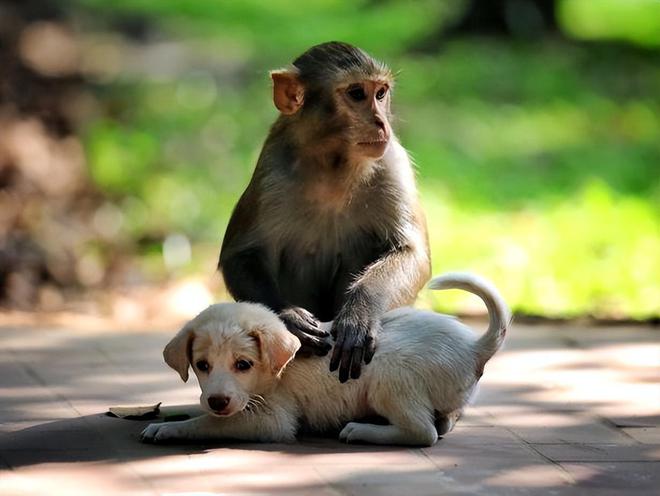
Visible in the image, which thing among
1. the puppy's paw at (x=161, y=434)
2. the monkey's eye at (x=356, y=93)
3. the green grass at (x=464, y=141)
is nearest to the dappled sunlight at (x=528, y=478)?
the puppy's paw at (x=161, y=434)

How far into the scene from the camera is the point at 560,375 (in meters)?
7.65

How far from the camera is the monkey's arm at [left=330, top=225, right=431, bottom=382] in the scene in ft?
20.1

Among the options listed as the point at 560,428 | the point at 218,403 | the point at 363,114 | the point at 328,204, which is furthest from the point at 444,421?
the point at 363,114

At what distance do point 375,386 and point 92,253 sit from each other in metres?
5.81

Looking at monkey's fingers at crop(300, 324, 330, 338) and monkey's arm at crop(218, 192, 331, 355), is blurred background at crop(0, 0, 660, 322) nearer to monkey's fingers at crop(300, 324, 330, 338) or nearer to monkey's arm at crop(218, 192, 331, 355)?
monkey's arm at crop(218, 192, 331, 355)

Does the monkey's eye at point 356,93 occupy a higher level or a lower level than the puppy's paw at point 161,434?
higher

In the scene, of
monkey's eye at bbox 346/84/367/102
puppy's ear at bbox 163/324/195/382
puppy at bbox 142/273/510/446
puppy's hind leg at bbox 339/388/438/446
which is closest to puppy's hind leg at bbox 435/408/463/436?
puppy at bbox 142/273/510/446

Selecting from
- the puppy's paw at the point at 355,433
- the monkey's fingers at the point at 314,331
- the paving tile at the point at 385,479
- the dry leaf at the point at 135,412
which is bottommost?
the paving tile at the point at 385,479

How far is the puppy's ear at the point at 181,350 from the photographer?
5.89 m

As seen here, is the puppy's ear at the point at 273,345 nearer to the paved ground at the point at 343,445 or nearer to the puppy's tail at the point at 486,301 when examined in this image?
the paved ground at the point at 343,445

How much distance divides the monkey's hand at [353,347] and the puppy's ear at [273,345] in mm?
290

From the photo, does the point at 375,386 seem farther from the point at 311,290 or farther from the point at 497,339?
the point at 311,290

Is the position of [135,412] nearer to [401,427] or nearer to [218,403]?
[218,403]

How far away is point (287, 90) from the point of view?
698 cm
